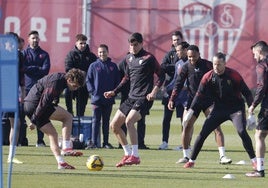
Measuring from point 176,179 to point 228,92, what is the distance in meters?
2.11

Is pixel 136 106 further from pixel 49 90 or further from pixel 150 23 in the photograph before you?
pixel 150 23

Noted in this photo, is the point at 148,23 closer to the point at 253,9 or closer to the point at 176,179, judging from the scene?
the point at 253,9

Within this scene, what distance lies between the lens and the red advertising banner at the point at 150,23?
129 ft

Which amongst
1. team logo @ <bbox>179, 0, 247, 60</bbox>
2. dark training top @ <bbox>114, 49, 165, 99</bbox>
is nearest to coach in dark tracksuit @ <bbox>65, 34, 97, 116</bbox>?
dark training top @ <bbox>114, 49, 165, 99</bbox>

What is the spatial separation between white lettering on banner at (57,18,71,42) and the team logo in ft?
13.2

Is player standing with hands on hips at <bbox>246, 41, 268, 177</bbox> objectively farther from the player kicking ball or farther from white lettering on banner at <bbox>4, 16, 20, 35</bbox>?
white lettering on banner at <bbox>4, 16, 20, 35</bbox>

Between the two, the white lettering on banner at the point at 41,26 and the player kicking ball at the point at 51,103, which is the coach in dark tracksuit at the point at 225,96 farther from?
the white lettering on banner at the point at 41,26

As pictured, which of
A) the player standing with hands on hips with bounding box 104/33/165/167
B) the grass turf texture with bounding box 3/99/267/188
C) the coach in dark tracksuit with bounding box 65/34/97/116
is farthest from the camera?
the coach in dark tracksuit with bounding box 65/34/97/116

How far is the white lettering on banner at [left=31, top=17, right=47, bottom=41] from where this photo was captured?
39.3 meters

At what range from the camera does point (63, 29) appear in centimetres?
3953

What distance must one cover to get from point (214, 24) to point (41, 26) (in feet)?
19.9

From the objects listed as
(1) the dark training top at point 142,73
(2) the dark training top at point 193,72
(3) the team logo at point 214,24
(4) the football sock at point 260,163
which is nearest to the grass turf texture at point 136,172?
(4) the football sock at point 260,163

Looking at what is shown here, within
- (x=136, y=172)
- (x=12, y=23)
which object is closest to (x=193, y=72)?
(x=136, y=172)

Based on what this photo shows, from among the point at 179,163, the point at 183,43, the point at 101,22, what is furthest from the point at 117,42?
the point at 179,163
